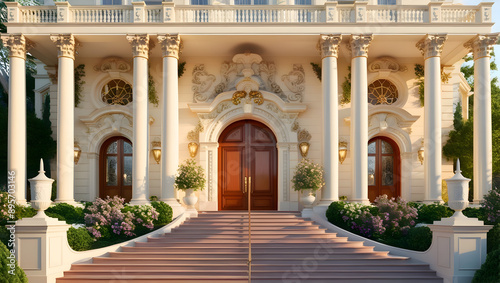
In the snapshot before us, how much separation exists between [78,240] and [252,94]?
367 inches

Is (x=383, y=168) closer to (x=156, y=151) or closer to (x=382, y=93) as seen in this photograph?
(x=382, y=93)

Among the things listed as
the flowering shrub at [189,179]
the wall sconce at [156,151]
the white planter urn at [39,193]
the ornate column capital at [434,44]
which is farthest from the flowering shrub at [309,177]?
the white planter urn at [39,193]

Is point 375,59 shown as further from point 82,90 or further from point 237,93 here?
point 82,90

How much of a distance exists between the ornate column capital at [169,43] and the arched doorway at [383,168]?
8880 millimetres

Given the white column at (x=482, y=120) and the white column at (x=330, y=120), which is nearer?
the white column at (x=330, y=120)

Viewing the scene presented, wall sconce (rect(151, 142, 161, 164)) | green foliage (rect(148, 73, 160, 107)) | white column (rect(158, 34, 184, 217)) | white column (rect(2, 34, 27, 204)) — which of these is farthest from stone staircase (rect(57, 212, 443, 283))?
green foliage (rect(148, 73, 160, 107))

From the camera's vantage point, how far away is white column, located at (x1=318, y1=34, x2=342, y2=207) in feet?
59.8

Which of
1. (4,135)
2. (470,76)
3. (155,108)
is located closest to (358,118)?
(155,108)

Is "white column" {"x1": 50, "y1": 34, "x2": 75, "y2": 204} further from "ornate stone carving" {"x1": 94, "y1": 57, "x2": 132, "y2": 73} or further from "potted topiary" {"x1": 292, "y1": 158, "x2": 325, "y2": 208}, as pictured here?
"potted topiary" {"x1": 292, "y1": 158, "x2": 325, "y2": 208}

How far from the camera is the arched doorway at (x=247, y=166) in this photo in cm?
2091

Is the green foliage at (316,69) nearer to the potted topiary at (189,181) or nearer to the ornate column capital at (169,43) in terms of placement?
the ornate column capital at (169,43)

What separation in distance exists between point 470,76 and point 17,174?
2947 cm

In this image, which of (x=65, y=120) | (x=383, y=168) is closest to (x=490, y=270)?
(x=383, y=168)

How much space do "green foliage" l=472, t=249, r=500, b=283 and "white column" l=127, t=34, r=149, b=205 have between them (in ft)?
35.8
